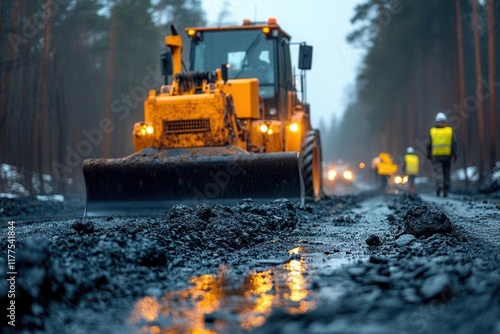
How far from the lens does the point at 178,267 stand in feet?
15.1

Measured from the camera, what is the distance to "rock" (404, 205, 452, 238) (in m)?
5.88

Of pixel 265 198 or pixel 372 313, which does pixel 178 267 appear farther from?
pixel 265 198

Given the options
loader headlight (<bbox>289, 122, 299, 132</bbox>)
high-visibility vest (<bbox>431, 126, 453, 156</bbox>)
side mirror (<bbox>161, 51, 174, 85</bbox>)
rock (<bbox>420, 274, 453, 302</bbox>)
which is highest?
side mirror (<bbox>161, 51, 174, 85</bbox>)

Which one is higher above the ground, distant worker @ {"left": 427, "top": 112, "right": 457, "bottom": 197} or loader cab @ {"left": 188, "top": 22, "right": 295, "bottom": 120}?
loader cab @ {"left": 188, "top": 22, "right": 295, "bottom": 120}

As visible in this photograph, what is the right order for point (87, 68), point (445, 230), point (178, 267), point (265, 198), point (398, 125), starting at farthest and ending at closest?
1. point (398, 125)
2. point (87, 68)
3. point (265, 198)
4. point (445, 230)
5. point (178, 267)

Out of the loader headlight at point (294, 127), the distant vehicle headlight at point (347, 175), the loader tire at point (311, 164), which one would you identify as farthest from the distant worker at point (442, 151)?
the distant vehicle headlight at point (347, 175)

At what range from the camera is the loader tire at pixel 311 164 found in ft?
37.7

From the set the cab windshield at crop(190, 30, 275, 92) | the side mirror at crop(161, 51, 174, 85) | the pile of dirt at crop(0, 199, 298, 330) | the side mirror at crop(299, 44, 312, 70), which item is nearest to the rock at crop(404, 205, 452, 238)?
the pile of dirt at crop(0, 199, 298, 330)

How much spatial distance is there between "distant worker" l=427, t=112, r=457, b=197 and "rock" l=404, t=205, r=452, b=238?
28.9 feet

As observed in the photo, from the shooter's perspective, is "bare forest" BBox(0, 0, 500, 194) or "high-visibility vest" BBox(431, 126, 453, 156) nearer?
"high-visibility vest" BBox(431, 126, 453, 156)

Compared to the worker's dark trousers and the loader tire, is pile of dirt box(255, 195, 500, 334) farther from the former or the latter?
the worker's dark trousers

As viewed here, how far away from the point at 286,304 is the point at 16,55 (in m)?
21.1

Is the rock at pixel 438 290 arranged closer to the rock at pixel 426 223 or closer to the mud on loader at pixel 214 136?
the rock at pixel 426 223

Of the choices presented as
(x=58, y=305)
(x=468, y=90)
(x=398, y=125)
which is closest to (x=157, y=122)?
(x=58, y=305)
